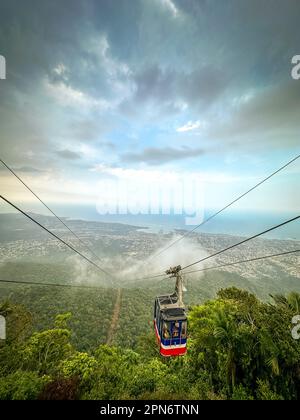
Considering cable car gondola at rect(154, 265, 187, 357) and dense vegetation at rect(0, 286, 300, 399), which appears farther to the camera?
dense vegetation at rect(0, 286, 300, 399)

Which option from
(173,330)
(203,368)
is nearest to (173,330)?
(173,330)

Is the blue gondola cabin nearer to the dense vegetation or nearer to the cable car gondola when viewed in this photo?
the cable car gondola

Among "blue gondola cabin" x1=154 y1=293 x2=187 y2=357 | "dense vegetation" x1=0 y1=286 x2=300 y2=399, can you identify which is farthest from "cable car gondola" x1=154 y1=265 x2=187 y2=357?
"dense vegetation" x1=0 y1=286 x2=300 y2=399

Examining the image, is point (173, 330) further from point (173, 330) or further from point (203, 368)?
point (203, 368)

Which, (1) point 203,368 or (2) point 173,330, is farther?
(1) point 203,368
